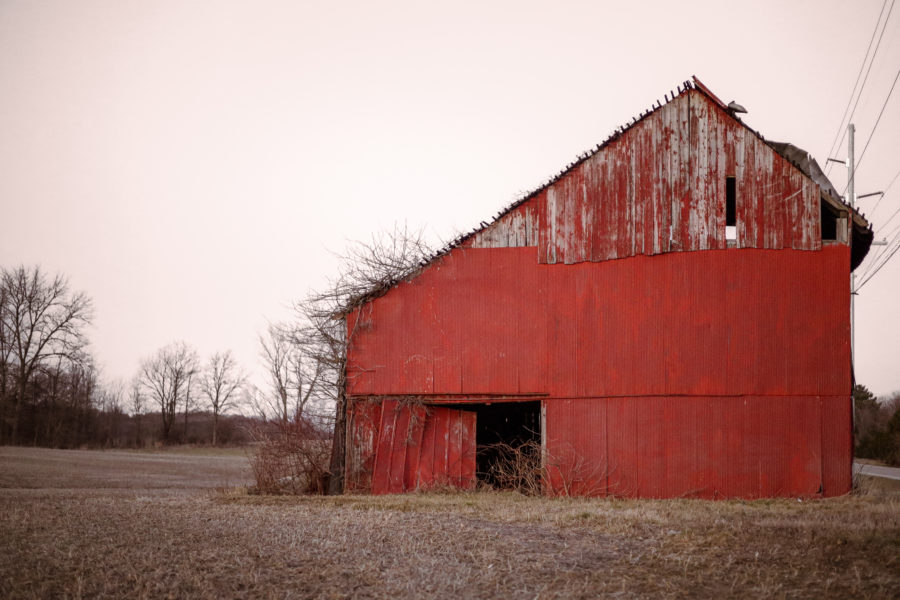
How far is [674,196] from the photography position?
15.9 m

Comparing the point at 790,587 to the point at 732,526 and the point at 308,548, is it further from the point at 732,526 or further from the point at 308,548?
the point at 308,548

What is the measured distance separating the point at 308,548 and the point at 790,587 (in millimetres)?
5447

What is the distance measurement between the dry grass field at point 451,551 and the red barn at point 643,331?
2063 mm

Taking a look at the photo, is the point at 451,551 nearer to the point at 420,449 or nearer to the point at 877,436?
the point at 420,449

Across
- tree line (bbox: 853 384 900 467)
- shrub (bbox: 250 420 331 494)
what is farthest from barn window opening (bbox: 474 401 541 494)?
tree line (bbox: 853 384 900 467)

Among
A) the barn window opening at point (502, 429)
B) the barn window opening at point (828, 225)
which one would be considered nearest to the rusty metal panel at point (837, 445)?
the barn window opening at point (828, 225)

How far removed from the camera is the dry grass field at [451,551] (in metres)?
7.38

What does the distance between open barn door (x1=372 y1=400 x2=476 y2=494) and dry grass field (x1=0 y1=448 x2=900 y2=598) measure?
10.4 feet

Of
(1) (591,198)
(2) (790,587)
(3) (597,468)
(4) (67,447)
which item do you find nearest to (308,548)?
(2) (790,587)

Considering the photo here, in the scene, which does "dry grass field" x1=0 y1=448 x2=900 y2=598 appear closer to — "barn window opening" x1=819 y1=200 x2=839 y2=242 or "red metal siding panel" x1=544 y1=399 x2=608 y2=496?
"red metal siding panel" x1=544 y1=399 x2=608 y2=496

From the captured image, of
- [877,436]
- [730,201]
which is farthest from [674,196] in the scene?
[877,436]

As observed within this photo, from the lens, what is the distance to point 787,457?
15.0 m

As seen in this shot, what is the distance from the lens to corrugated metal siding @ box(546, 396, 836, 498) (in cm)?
1491

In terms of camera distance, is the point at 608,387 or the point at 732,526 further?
the point at 608,387
